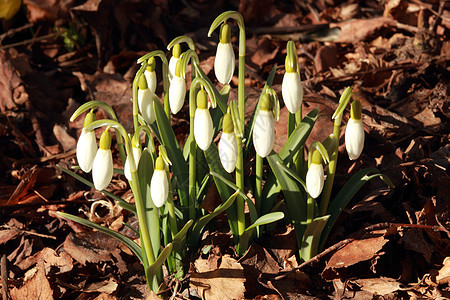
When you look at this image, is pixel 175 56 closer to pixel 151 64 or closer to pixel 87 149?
pixel 151 64

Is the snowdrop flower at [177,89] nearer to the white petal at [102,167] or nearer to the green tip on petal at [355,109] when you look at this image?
the white petal at [102,167]

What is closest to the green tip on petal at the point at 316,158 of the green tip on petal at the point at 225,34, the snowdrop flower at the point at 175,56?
the green tip on petal at the point at 225,34

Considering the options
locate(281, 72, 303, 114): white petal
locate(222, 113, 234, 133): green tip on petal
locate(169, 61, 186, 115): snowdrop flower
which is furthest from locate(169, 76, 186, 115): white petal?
locate(281, 72, 303, 114): white petal

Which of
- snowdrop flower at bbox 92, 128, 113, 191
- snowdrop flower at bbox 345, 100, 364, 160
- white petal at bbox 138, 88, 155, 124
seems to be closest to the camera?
snowdrop flower at bbox 92, 128, 113, 191

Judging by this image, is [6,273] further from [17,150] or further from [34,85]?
[34,85]

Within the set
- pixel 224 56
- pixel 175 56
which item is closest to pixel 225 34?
pixel 224 56

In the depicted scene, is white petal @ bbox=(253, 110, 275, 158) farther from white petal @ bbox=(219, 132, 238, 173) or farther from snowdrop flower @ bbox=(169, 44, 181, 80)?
snowdrop flower @ bbox=(169, 44, 181, 80)

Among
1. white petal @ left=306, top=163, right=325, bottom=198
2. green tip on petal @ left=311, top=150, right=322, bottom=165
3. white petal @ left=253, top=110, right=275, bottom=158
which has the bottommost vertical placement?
white petal @ left=306, top=163, right=325, bottom=198
